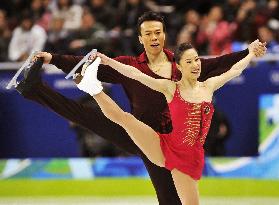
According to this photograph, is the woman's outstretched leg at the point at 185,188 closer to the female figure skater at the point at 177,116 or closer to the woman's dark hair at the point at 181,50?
the female figure skater at the point at 177,116

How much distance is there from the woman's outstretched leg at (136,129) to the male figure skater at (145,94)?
0.84 ft

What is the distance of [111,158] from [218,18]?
2.75 meters

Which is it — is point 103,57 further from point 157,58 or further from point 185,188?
point 185,188

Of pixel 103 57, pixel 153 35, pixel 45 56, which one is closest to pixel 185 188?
pixel 103 57

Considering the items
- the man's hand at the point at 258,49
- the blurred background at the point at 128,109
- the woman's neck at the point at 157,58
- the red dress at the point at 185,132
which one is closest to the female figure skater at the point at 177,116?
the red dress at the point at 185,132

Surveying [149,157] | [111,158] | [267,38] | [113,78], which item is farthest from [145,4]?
[149,157]

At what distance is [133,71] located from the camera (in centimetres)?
567

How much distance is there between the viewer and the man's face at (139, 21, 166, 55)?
5965 mm

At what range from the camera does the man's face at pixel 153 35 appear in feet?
19.6

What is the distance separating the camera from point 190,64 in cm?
560

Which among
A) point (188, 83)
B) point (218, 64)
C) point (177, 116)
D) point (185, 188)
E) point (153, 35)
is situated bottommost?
point (185, 188)

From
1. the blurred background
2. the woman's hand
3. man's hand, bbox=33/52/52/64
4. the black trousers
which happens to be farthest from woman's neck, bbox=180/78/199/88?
the blurred background

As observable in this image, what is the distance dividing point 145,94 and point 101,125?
1.44ft

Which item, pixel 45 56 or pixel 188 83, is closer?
pixel 188 83
